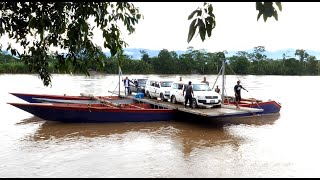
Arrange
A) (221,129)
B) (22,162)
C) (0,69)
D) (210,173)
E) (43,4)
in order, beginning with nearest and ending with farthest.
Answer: (43,4) < (210,173) < (22,162) < (221,129) < (0,69)

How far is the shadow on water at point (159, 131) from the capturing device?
1486cm

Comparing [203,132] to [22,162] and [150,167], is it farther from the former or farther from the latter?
[22,162]

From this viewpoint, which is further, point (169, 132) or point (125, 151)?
point (169, 132)

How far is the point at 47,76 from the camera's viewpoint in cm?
575

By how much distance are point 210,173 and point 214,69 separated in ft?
308

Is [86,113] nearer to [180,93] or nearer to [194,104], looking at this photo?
[180,93]

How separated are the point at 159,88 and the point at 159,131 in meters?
6.50

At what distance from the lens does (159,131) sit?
1689 cm

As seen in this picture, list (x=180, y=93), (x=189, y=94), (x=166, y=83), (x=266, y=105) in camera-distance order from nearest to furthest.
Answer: (x=189, y=94) < (x=180, y=93) < (x=266, y=105) < (x=166, y=83)

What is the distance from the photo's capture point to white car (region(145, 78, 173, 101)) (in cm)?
2256

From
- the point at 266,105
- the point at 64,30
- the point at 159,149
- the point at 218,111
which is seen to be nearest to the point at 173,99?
the point at 218,111

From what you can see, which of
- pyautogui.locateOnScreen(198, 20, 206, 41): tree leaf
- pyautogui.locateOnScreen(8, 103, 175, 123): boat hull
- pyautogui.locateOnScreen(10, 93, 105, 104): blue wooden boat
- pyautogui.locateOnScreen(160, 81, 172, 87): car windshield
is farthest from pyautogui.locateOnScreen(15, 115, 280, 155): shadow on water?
pyautogui.locateOnScreen(198, 20, 206, 41): tree leaf

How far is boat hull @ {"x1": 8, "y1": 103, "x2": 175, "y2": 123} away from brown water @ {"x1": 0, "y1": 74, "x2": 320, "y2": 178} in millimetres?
500

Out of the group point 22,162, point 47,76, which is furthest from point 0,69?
point 47,76
